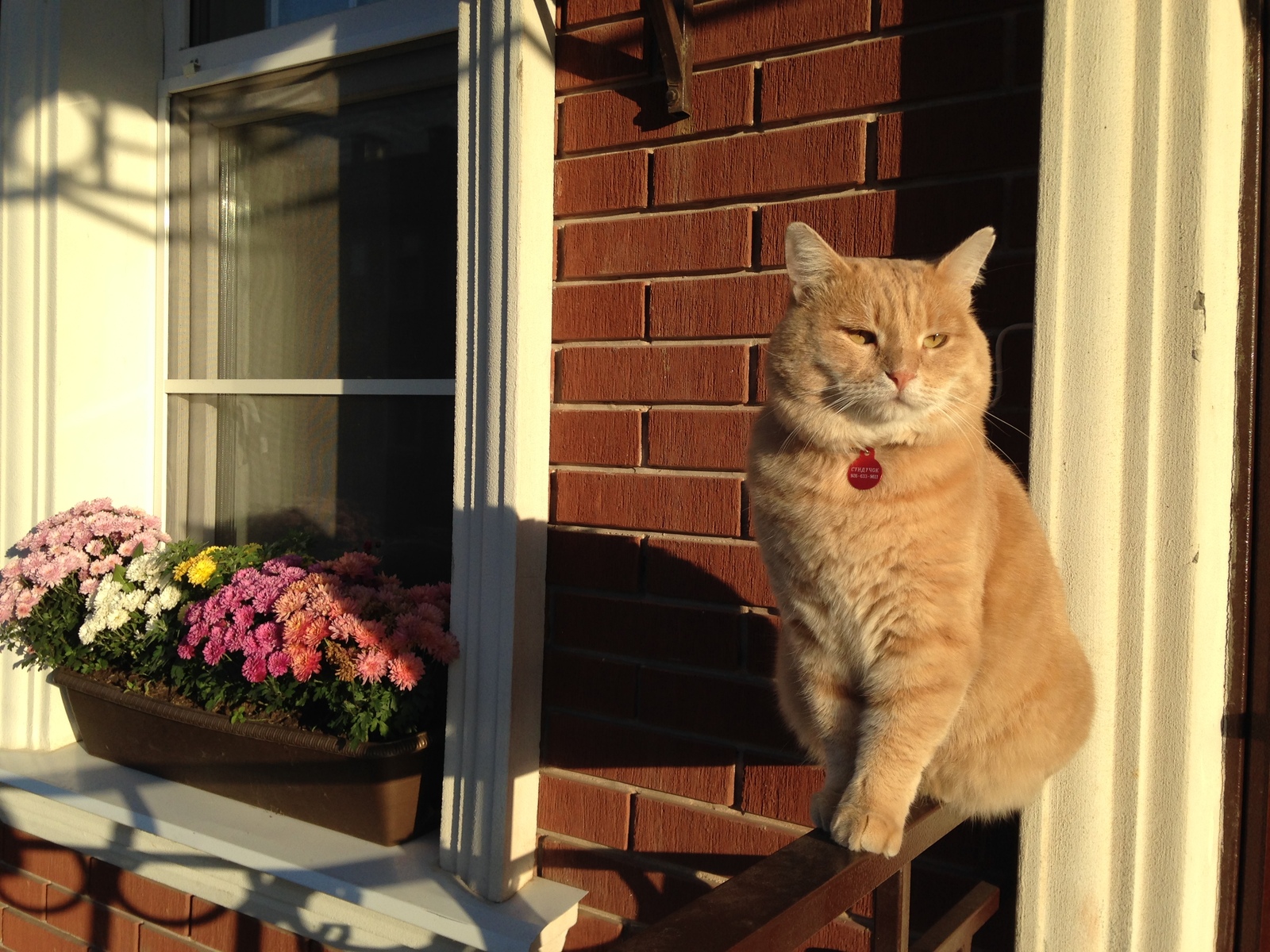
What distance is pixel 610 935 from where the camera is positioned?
5.35 ft

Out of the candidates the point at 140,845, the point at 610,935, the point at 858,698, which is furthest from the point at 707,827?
the point at 140,845

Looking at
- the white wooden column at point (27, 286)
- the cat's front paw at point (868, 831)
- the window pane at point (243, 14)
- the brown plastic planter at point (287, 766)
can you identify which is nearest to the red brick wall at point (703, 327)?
the brown plastic planter at point (287, 766)

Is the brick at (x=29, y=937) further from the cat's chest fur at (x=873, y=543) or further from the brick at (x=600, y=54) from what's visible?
the brick at (x=600, y=54)

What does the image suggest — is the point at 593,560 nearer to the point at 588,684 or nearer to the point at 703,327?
the point at 588,684

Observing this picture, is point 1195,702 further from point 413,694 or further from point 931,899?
point 413,694

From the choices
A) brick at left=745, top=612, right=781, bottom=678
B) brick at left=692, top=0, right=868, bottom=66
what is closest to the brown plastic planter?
brick at left=745, top=612, right=781, bottom=678

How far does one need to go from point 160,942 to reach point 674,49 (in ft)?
7.45

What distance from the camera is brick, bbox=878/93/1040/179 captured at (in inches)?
48.3

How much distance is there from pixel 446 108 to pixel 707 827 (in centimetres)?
165

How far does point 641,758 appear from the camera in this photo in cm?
160

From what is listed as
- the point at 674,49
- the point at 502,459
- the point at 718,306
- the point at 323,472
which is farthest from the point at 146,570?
the point at 674,49

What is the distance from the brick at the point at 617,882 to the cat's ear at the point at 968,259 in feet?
3.55

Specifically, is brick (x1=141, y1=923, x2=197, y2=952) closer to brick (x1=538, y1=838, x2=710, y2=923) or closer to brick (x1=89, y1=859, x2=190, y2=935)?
brick (x1=89, y1=859, x2=190, y2=935)

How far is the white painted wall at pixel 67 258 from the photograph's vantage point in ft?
7.14
